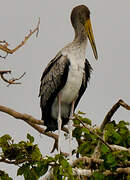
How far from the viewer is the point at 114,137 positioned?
6.74 metres

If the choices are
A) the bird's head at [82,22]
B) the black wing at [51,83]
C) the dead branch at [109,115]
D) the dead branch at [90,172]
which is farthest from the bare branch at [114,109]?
the bird's head at [82,22]

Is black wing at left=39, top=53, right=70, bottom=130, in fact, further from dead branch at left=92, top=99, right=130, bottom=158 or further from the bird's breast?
dead branch at left=92, top=99, right=130, bottom=158

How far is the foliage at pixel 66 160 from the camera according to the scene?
241 inches

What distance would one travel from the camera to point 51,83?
9570mm

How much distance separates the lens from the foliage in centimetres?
612

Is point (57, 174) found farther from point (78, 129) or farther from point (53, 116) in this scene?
point (53, 116)

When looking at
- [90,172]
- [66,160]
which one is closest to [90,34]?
[90,172]

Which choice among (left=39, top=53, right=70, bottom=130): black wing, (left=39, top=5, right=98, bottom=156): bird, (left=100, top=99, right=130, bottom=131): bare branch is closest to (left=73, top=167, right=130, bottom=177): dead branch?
(left=100, top=99, right=130, bottom=131): bare branch

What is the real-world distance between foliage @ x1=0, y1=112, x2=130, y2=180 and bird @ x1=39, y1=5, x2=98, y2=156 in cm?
160

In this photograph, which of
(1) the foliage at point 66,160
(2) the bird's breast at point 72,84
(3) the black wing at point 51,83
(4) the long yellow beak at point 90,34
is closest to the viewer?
(1) the foliage at point 66,160

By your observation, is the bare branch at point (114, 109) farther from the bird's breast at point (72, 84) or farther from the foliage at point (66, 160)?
the bird's breast at point (72, 84)

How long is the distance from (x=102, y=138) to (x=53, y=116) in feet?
9.79

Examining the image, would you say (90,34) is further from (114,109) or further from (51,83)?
(114,109)

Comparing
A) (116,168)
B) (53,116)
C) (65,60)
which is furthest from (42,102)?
(116,168)
